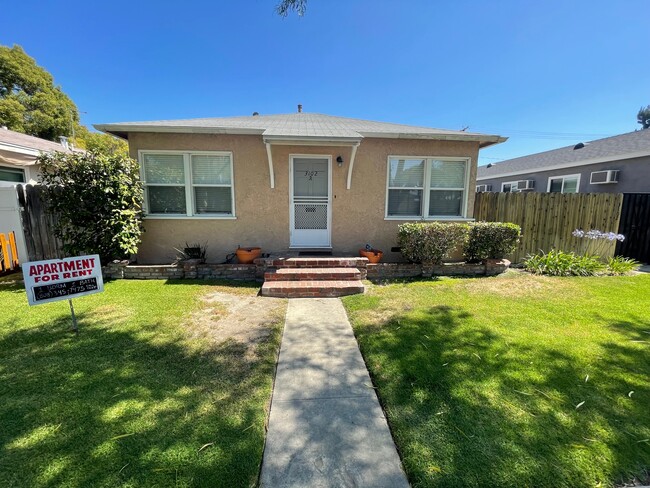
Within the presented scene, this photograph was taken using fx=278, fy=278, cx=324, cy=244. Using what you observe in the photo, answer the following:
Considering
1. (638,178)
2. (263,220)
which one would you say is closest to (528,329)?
(263,220)

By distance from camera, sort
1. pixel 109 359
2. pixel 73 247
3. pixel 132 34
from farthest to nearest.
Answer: pixel 132 34 → pixel 73 247 → pixel 109 359

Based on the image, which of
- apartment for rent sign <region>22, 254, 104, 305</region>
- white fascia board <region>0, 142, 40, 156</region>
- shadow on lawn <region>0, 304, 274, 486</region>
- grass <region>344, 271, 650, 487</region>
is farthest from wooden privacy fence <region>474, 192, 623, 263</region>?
white fascia board <region>0, 142, 40, 156</region>

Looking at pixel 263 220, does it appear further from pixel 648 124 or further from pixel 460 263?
pixel 648 124

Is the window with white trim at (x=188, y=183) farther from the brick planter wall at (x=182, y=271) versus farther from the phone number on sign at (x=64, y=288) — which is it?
the phone number on sign at (x=64, y=288)

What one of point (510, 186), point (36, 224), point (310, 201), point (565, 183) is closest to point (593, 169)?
point (565, 183)

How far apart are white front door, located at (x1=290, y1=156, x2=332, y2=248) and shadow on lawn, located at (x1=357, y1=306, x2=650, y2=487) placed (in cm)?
400

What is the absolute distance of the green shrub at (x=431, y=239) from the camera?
6.56m

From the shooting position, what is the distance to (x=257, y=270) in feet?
21.0

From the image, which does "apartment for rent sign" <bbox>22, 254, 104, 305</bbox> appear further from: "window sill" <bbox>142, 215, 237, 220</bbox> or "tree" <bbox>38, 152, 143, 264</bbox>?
"window sill" <bbox>142, 215, 237, 220</bbox>

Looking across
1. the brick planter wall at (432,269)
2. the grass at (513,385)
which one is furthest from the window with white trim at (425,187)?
the grass at (513,385)

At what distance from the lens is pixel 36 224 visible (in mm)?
6168

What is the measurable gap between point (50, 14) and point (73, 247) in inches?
303

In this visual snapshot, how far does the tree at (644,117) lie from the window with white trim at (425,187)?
64986mm

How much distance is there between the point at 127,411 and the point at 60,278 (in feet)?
7.42
